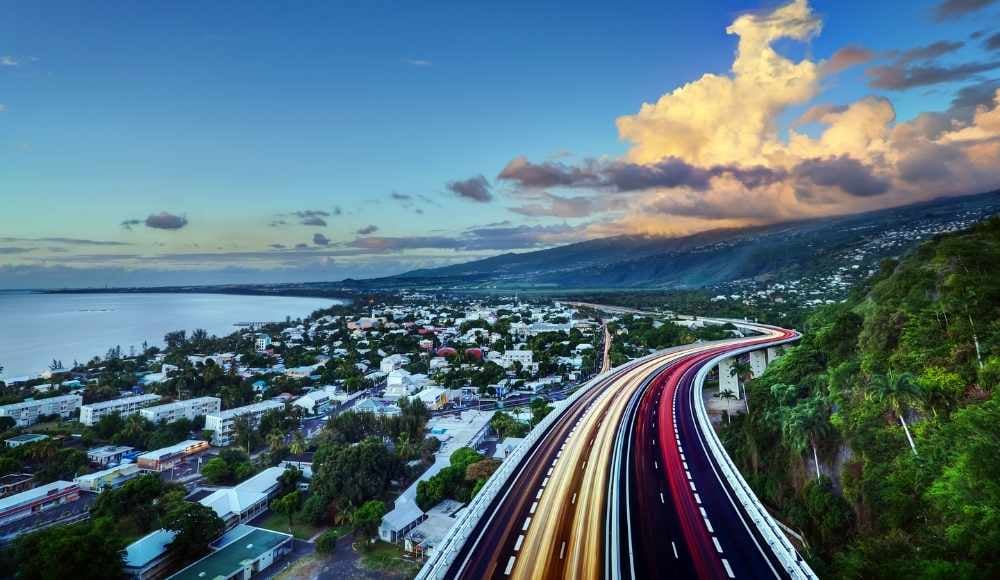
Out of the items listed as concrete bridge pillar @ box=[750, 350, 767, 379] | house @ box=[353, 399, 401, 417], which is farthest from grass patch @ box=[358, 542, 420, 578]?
concrete bridge pillar @ box=[750, 350, 767, 379]

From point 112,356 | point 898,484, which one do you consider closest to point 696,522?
point 898,484

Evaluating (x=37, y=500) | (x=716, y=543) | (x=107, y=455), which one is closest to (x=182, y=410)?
(x=107, y=455)

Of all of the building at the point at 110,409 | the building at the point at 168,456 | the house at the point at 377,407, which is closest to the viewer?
the building at the point at 168,456

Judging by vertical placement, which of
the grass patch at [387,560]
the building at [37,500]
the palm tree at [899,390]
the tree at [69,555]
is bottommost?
the grass patch at [387,560]

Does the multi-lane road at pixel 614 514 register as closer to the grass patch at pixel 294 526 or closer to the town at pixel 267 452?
the town at pixel 267 452

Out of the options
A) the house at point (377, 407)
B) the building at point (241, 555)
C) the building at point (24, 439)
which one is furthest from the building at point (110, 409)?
the building at point (241, 555)

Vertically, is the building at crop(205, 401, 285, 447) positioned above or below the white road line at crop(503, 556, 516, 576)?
below

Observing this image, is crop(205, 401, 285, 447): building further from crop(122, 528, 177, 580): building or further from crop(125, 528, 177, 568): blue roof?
crop(122, 528, 177, 580): building
